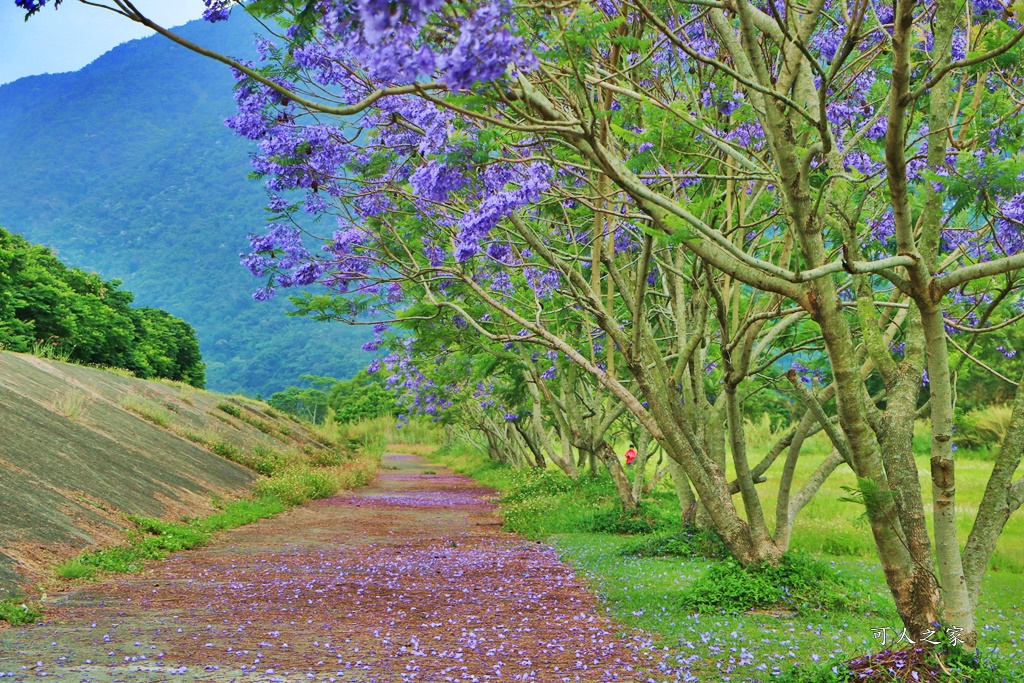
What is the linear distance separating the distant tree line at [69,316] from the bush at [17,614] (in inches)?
657

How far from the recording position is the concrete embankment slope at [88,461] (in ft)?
28.4

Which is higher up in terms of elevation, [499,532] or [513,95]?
[513,95]

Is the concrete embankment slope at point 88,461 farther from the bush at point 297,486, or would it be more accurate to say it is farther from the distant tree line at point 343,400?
the distant tree line at point 343,400

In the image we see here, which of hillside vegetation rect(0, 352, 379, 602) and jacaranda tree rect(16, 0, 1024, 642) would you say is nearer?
jacaranda tree rect(16, 0, 1024, 642)

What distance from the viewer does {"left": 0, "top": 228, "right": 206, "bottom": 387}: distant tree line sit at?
23.2 meters

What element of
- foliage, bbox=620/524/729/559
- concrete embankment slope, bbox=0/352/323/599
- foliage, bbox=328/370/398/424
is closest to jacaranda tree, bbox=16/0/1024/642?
foliage, bbox=620/524/729/559

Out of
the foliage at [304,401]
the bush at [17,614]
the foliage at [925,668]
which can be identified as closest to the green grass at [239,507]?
the bush at [17,614]

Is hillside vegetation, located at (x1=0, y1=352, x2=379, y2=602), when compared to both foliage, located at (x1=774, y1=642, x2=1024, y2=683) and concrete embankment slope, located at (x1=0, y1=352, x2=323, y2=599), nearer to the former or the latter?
concrete embankment slope, located at (x1=0, y1=352, x2=323, y2=599)

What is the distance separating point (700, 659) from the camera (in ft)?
17.5

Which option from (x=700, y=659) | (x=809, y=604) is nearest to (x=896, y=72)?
Result: (x=700, y=659)

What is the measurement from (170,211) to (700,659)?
18010 centimetres

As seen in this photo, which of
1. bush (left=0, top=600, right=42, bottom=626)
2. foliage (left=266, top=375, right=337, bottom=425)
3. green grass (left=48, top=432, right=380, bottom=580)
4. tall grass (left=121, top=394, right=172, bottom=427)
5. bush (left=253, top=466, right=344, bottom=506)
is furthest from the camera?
foliage (left=266, top=375, right=337, bottom=425)

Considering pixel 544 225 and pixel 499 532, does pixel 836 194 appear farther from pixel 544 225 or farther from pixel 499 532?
pixel 499 532

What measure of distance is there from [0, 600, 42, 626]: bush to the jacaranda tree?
12.6ft
